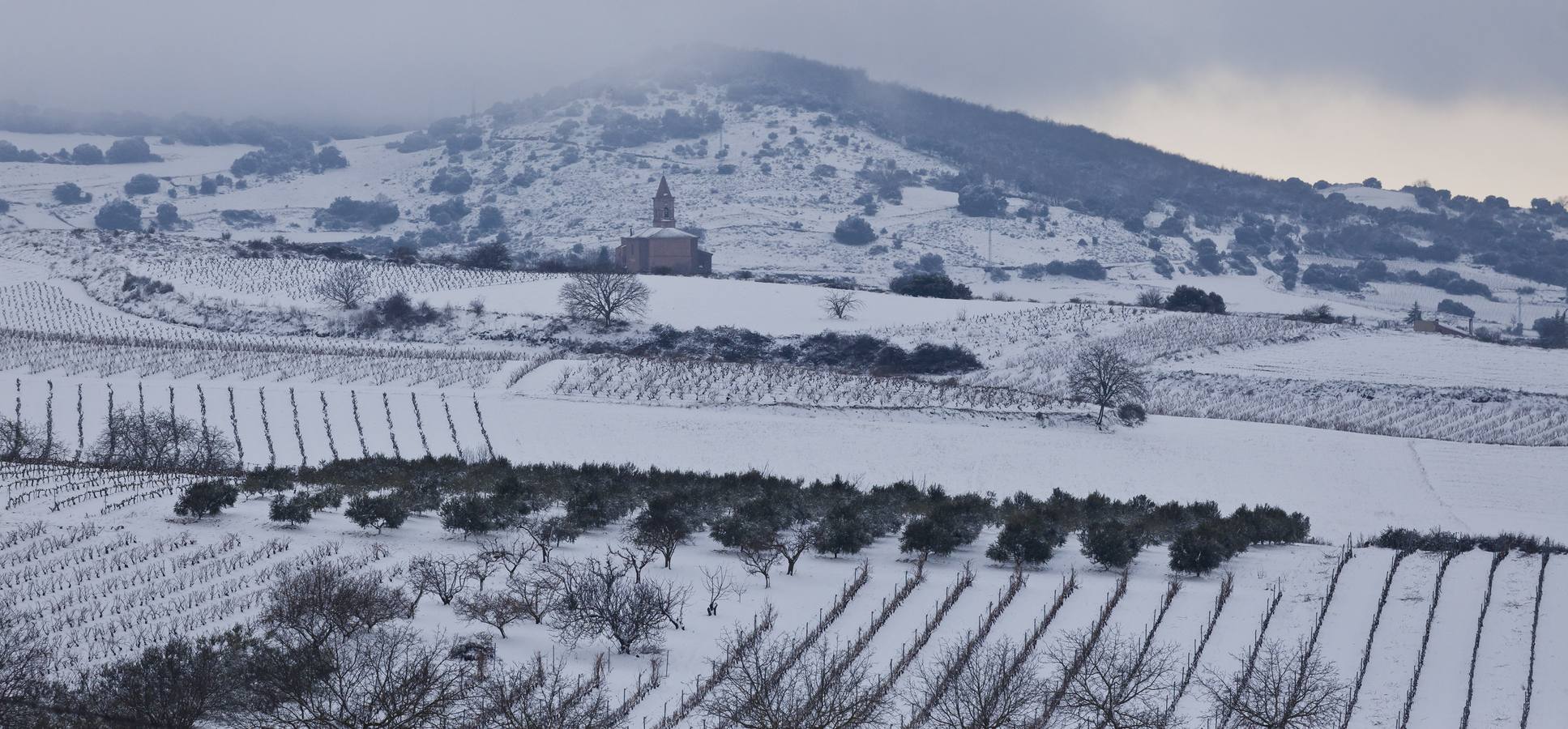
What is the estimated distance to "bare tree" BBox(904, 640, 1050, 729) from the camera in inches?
744

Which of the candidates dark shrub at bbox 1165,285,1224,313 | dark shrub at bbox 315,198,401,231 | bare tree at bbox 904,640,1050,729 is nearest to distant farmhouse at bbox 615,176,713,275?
dark shrub at bbox 1165,285,1224,313

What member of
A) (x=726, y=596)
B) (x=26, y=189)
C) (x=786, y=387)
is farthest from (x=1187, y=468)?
(x=26, y=189)

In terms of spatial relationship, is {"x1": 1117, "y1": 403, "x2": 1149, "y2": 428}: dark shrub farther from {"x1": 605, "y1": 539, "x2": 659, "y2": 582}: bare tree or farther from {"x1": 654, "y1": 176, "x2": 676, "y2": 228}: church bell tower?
{"x1": 654, "y1": 176, "x2": 676, "y2": 228}: church bell tower

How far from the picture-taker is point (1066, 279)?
156m

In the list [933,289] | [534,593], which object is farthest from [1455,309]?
[534,593]

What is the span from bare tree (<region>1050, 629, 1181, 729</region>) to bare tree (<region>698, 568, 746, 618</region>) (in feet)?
20.9

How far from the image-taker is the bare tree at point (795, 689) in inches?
719

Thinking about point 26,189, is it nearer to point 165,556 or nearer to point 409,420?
point 409,420

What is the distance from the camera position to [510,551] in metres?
29.6

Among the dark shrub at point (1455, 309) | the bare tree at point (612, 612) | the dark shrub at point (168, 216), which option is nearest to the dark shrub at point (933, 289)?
the bare tree at point (612, 612)

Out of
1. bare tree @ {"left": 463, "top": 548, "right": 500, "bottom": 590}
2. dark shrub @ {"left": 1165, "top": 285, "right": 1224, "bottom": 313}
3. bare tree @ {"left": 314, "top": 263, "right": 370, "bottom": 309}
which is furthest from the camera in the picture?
dark shrub @ {"left": 1165, "top": 285, "right": 1224, "bottom": 313}

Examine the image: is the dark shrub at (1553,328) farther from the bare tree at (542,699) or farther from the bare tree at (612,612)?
the bare tree at (542,699)

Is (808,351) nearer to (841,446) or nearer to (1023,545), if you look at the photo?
(841,446)

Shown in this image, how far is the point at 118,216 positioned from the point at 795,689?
7252 inches
